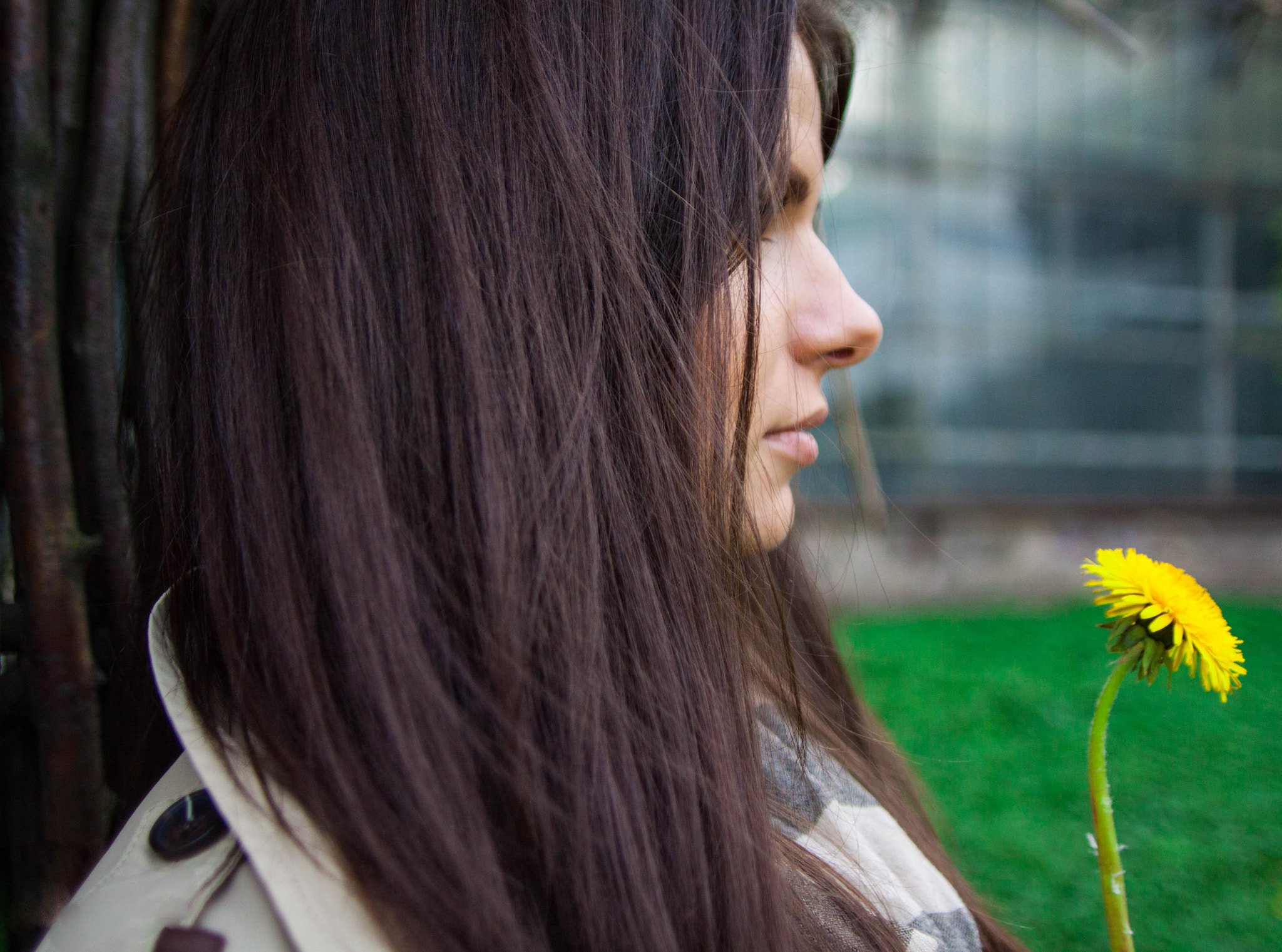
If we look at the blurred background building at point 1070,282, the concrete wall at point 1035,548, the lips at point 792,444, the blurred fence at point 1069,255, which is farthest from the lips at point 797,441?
the blurred fence at point 1069,255

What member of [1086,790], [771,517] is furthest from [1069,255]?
[771,517]

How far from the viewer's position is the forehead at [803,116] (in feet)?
2.60

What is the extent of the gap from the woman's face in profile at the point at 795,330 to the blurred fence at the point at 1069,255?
11.4 ft

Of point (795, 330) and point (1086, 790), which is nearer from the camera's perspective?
point (795, 330)

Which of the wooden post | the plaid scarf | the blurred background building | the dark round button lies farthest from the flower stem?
the blurred background building

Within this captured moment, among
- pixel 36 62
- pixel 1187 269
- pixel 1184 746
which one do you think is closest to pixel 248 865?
pixel 36 62

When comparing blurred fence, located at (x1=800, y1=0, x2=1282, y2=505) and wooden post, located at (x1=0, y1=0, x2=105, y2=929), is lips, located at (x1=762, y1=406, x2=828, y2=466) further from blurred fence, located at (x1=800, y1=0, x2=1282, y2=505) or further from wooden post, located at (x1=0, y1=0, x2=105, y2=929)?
blurred fence, located at (x1=800, y1=0, x2=1282, y2=505)

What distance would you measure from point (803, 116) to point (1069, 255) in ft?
14.5

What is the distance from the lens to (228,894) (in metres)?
0.50

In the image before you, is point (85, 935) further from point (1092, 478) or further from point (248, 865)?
point (1092, 478)

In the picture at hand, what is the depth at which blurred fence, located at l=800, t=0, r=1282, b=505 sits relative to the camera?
424 centimetres

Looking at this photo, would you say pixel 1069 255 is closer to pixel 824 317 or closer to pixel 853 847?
pixel 824 317

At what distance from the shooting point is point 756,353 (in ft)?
2.34

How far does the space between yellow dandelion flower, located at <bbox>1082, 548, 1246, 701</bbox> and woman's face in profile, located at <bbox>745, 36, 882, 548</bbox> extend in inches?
10.9
